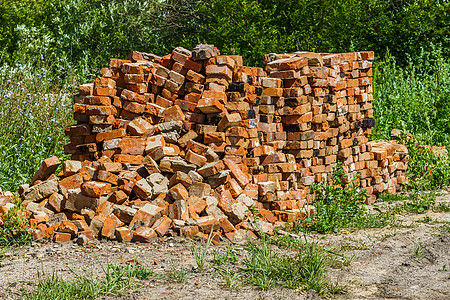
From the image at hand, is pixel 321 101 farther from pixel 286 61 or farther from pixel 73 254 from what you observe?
pixel 73 254

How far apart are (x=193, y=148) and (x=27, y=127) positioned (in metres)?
3.28

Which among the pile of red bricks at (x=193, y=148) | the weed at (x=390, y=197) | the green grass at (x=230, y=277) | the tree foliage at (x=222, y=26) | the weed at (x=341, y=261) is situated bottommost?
the weed at (x=390, y=197)

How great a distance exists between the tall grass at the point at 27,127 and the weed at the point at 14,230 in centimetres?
187

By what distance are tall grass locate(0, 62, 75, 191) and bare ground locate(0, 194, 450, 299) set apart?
247cm

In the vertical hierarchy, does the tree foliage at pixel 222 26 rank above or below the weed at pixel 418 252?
above

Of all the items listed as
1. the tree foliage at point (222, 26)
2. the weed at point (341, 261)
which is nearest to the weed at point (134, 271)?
the weed at point (341, 261)

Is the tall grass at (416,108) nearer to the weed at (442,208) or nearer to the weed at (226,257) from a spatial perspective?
the weed at (442,208)

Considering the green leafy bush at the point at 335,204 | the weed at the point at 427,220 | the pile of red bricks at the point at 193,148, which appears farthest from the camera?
the weed at the point at 427,220

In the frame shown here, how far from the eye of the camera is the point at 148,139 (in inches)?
230

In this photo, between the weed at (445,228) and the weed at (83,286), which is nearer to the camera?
the weed at (83,286)

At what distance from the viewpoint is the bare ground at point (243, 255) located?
4.00 metres

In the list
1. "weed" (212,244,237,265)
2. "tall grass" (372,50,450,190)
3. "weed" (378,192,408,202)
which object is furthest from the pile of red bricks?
"tall grass" (372,50,450,190)

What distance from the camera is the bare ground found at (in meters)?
4.00

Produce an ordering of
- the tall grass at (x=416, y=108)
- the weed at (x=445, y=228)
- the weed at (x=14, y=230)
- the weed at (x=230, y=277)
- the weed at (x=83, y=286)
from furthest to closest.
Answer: the tall grass at (x=416, y=108), the weed at (x=445, y=228), the weed at (x=14, y=230), the weed at (x=230, y=277), the weed at (x=83, y=286)
